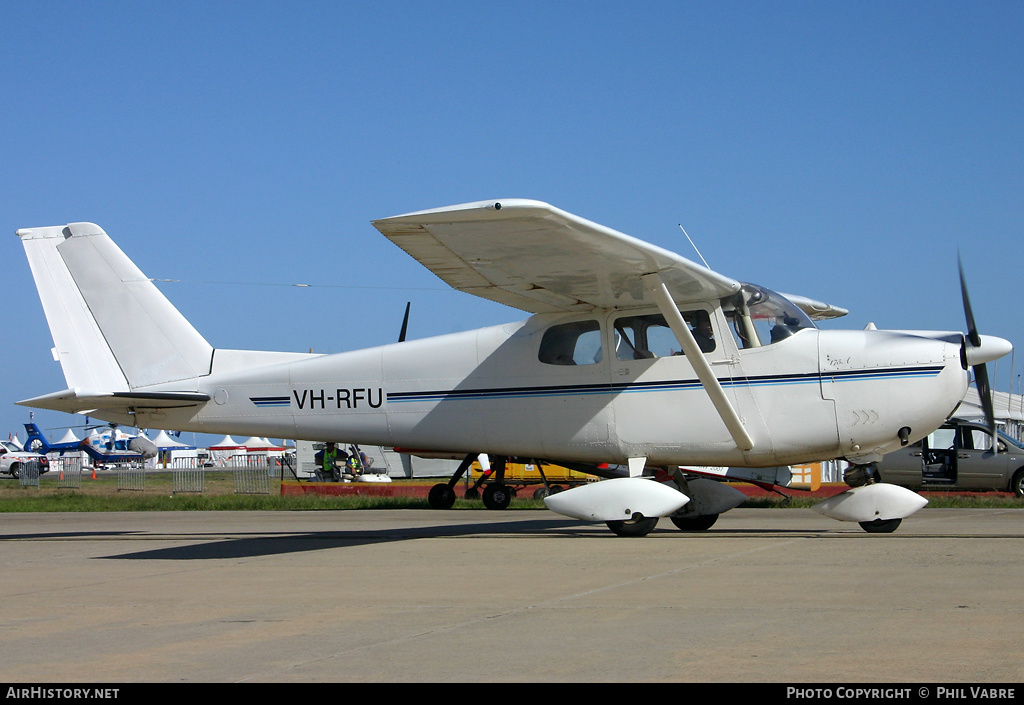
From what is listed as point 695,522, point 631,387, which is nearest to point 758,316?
point 631,387

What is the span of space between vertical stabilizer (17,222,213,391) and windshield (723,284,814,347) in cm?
692

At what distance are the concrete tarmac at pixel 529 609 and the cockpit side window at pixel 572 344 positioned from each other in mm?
2076

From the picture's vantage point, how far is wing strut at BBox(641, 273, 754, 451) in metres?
10.1

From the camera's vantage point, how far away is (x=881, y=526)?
10719mm

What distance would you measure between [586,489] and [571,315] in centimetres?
210

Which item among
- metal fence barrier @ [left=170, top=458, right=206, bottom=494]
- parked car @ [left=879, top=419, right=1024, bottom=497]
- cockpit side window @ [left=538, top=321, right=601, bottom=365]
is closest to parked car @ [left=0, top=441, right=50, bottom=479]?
metal fence barrier @ [left=170, top=458, right=206, bottom=494]

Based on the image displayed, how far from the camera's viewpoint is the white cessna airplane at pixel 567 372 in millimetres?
10125

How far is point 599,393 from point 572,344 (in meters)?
0.69

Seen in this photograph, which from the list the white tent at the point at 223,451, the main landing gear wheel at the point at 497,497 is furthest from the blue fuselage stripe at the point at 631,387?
the white tent at the point at 223,451

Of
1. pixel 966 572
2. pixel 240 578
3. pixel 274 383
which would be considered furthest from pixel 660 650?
pixel 274 383

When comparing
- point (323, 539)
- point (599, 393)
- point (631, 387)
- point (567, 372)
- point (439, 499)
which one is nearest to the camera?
point (631, 387)

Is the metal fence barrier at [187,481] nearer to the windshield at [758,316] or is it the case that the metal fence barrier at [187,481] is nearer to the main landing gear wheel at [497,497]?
the main landing gear wheel at [497,497]

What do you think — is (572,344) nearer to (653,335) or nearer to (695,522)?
(653,335)

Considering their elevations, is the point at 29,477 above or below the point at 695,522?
below
